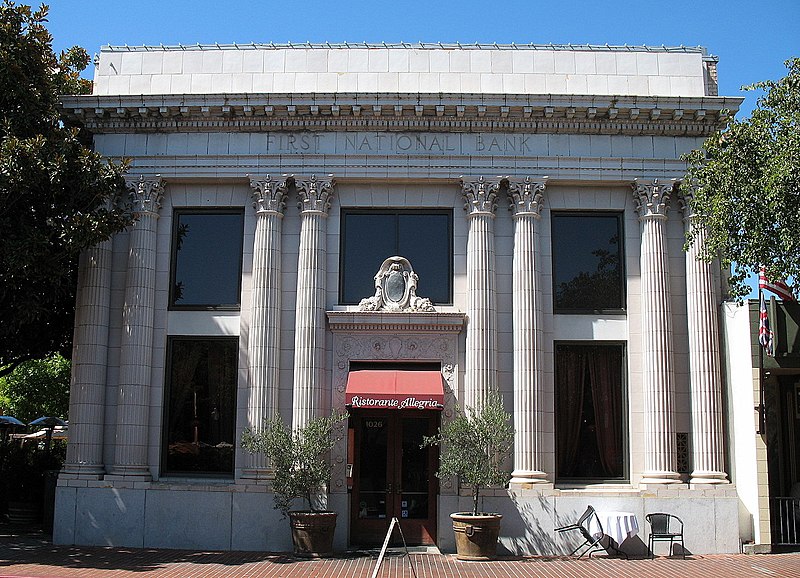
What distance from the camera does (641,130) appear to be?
20.4m

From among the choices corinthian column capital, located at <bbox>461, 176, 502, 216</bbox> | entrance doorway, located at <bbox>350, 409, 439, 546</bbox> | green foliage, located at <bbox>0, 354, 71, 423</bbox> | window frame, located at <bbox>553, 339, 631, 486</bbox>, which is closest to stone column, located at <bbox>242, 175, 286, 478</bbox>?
entrance doorway, located at <bbox>350, 409, 439, 546</bbox>

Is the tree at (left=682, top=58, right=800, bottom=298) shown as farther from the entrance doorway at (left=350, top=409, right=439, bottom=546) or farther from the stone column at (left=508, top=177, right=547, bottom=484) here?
the entrance doorway at (left=350, top=409, right=439, bottom=546)

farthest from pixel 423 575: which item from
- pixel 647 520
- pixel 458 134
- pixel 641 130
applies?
pixel 641 130

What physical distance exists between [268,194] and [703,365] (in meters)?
11.4

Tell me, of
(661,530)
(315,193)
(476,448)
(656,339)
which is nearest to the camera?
(476,448)

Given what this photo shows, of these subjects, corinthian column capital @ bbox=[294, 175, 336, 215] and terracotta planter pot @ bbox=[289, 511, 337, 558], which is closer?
terracotta planter pot @ bbox=[289, 511, 337, 558]

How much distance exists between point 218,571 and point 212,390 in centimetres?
519

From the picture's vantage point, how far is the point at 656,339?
19.4 metres

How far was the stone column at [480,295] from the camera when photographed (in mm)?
19359

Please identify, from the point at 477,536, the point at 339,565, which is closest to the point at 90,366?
the point at 339,565

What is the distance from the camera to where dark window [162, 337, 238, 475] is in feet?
65.2

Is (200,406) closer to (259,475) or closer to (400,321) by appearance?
(259,475)

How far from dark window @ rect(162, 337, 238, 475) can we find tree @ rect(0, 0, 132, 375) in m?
3.47

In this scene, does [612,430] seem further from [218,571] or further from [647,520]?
[218,571]
